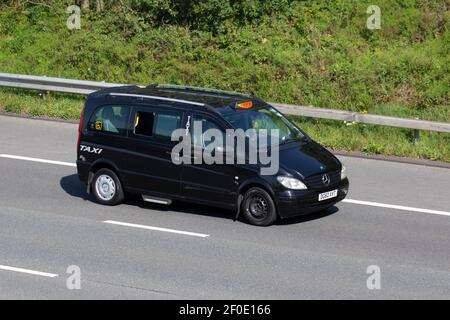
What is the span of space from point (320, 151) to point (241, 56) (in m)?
9.24

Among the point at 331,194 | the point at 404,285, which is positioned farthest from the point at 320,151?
the point at 404,285

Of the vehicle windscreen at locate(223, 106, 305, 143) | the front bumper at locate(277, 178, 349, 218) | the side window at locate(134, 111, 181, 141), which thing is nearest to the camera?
the front bumper at locate(277, 178, 349, 218)

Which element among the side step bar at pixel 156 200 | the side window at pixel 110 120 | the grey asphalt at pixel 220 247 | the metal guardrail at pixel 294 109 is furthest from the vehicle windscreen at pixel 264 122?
the metal guardrail at pixel 294 109

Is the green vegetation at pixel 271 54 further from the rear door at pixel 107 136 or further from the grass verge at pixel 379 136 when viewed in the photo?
the rear door at pixel 107 136

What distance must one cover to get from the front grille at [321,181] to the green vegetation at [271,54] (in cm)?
484

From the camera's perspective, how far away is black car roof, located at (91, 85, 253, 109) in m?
15.9

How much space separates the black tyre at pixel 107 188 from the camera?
16188mm

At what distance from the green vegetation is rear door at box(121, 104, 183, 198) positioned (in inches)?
224

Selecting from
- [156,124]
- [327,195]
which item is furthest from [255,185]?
[156,124]

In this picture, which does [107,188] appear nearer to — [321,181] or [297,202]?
[297,202]

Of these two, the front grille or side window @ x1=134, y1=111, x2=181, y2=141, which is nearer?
the front grille

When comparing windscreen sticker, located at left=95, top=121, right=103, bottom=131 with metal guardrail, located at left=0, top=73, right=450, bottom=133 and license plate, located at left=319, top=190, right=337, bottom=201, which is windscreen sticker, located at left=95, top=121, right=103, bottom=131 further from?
metal guardrail, located at left=0, top=73, right=450, bottom=133

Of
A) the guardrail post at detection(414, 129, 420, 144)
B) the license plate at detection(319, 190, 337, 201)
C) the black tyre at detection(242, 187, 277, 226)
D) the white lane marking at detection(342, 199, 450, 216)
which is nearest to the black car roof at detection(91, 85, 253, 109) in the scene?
the black tyre at detection(242, 187, 277, 226)

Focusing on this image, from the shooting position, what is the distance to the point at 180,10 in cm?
2688
